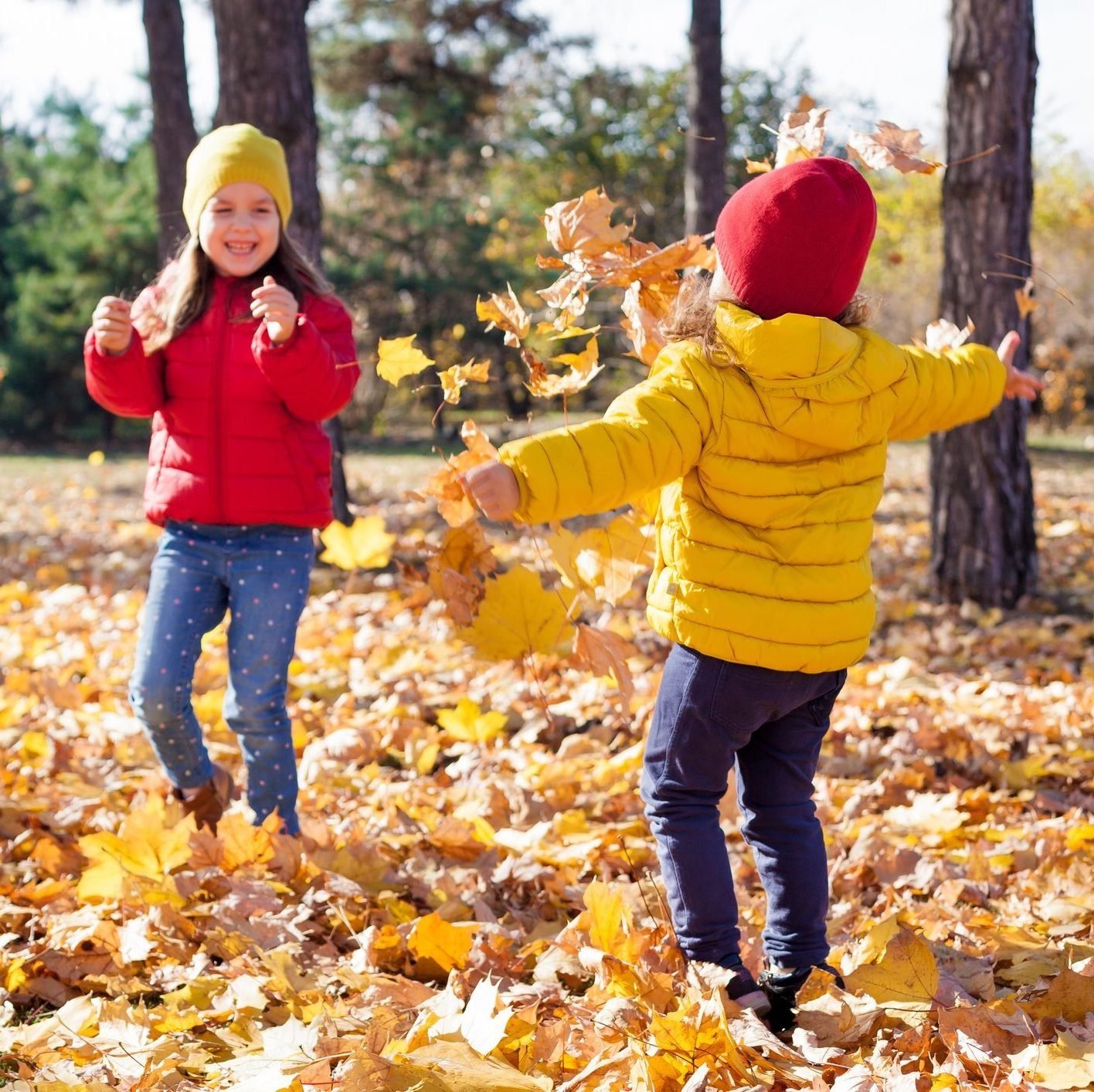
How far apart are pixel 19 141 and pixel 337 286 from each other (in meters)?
11.7


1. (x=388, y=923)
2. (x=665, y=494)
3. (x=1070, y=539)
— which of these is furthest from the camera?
(x=1070, y=539)

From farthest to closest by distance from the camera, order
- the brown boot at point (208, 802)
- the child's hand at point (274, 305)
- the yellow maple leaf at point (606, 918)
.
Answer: the brown boot at point (208, 802) → the child's hand at point (274, 305) → the yellow maple leaf at point (606, 918)

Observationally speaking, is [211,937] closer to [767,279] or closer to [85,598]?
[767,279]

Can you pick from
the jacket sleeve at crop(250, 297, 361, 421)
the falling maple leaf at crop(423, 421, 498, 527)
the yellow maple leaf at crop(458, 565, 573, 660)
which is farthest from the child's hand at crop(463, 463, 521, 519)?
the jacket sleeve at crop(250, 297, 361, 421)

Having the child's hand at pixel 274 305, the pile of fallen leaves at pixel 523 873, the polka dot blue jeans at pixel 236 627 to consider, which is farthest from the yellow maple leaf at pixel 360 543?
the child's hand at pixel 274 305

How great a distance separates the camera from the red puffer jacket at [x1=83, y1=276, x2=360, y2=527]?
2.82 m

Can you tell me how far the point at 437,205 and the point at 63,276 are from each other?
5979 millimetres

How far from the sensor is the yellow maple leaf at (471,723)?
153 inches

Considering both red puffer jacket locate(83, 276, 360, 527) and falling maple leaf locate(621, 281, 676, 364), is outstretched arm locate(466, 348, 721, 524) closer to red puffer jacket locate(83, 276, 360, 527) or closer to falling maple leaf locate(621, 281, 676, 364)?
falling maple leaf locate(621, 281, 676, 364)

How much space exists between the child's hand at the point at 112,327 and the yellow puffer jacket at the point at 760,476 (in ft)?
4.33

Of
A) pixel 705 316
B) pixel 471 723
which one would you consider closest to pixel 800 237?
pixel 705 316

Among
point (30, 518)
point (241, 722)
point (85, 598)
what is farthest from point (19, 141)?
point (241, 722)

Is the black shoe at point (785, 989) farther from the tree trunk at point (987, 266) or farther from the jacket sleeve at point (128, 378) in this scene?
the tree trunk at point (987, 266)

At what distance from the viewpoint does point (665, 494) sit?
2205 mm
